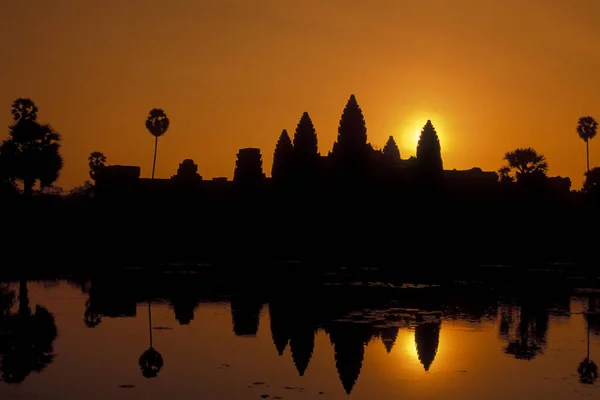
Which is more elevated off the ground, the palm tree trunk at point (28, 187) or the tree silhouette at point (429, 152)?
the tree silhouette at point (429, 152)

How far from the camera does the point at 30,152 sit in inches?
3103

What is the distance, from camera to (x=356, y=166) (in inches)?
3381

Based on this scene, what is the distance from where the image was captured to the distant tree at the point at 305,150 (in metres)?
89.8

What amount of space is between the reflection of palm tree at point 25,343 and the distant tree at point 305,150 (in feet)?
194

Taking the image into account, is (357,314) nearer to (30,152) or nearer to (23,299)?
(23,299)

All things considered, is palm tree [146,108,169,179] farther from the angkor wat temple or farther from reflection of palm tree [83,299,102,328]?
reflection of palm tree [83,299,102,328]

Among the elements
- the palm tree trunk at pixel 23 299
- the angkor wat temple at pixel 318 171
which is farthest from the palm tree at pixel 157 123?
the palm tree trunk at pixel 23 299

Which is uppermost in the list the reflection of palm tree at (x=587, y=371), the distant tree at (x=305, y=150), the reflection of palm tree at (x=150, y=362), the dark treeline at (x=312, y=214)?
the distant tree at (x=305, y=150)

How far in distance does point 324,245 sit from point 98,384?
66233 millimetres

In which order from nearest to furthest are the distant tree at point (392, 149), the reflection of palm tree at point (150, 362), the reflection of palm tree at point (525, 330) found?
the reflection of palm tree at point (150, 362) < the reflection of palm tree at point (525, 330) < the distant tree at point (392, 149)

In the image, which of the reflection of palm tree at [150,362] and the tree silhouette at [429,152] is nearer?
the reflection of palm tree at [150,362]

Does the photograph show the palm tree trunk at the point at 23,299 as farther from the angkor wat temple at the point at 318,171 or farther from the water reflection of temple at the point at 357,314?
the angkor wat temple at the point at 318,171

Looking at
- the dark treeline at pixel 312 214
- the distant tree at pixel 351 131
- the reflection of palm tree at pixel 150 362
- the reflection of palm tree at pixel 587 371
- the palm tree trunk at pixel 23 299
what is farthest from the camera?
the distant tree at pixel 351 131

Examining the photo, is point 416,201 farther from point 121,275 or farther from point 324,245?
point 121,275
